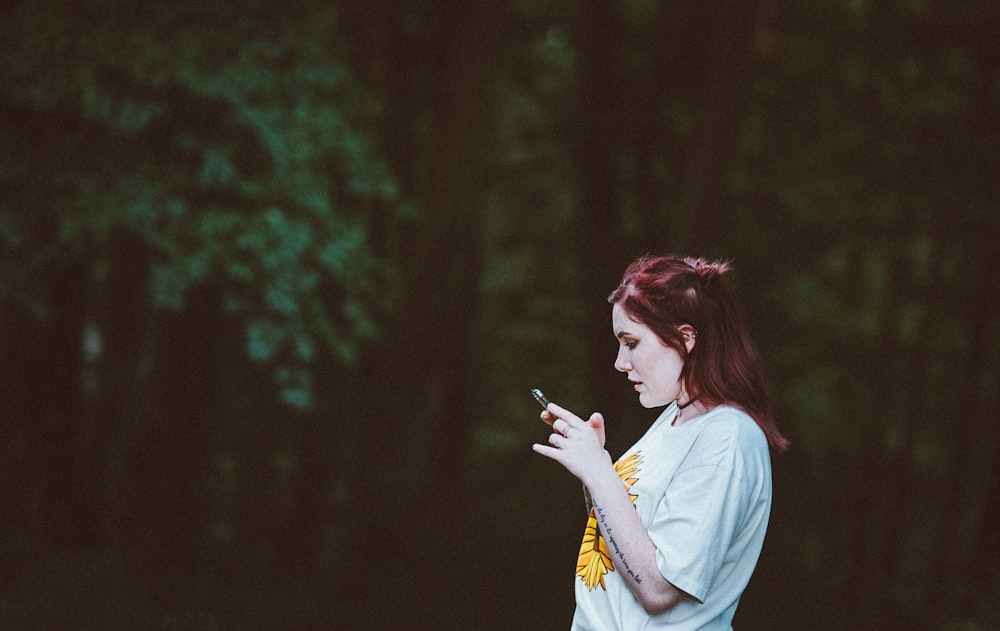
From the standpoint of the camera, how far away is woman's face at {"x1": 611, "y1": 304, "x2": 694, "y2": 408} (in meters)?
2.39

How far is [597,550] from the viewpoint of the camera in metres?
2.47

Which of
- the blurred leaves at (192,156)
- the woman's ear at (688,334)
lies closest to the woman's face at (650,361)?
the woman's ear at (688,334)

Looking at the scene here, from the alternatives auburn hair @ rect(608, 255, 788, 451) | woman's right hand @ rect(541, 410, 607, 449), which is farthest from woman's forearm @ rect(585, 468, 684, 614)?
auburn hair @ rect(608, 255, 788, 451)

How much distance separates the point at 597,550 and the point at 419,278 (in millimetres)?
6566

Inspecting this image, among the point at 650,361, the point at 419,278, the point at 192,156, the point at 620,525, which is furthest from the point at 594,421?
the point at 419,278

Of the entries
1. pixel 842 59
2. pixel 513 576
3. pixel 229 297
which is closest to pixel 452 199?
pixel 229 297

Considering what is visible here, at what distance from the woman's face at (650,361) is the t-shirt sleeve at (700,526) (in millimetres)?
214

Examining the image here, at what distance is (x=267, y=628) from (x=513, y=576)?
2.97 meters

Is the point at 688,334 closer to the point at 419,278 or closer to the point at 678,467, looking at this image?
the point at 678,467

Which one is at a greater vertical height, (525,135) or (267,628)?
(525,135)

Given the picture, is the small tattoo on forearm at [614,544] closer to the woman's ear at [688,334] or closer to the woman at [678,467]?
the woman at [678,467]

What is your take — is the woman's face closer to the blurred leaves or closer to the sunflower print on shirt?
the sunflower print on shirt

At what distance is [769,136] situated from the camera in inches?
496

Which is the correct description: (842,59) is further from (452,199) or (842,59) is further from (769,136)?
(452,199)
